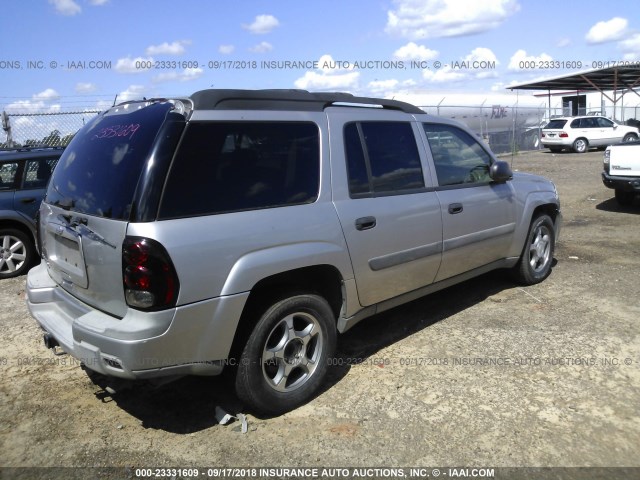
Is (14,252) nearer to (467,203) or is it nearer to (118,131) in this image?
(118,131)

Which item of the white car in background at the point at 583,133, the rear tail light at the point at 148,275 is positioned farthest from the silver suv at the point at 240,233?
the white car in background at the point at 583,133

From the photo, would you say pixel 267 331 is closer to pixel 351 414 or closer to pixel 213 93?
pixel 351 414

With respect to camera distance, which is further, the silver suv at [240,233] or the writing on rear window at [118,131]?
the writing on rear window at [118,131]

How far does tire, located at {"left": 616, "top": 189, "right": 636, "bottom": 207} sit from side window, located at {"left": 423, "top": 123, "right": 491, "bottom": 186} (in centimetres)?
656

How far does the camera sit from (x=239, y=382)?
3191 mm

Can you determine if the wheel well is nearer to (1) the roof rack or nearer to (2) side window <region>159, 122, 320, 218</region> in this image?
(2) side window <region>159, 122, 320, 218</region>

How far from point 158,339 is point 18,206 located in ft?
16.7

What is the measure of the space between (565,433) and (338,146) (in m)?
2.23

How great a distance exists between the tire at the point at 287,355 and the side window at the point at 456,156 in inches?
65.4

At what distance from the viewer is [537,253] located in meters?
5.77

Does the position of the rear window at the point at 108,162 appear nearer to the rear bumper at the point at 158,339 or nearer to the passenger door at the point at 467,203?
the rear bumper at the point at 158,339

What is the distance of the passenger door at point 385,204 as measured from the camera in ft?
12.1

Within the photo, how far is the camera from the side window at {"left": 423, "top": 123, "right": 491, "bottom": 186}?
4.49 m

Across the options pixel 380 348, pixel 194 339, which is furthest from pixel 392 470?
pixel 380 348
